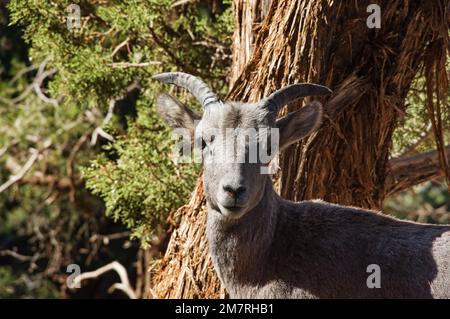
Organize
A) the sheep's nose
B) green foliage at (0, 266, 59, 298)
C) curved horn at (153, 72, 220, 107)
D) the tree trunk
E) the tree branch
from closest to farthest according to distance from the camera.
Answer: the sheep's nose, curved horn at (153, 72, 220, 107), the tree trunk, the tree branch, green foliage at (0, 266, 59, 298)

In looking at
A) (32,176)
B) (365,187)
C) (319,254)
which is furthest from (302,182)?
(32,176)

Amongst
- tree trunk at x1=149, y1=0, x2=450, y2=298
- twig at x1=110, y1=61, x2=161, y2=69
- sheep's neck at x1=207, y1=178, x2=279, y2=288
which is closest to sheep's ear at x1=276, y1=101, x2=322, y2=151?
sheep's neck at x1=207, y1=178, x2=279, y2=288

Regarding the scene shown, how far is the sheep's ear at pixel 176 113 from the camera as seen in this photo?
632cm

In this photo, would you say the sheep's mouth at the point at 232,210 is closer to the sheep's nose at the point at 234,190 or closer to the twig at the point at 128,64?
the sheep's nose at the point at 234,190

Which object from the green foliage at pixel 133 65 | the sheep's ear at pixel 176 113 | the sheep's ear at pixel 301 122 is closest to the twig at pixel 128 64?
the green foliage at pixel 133 65

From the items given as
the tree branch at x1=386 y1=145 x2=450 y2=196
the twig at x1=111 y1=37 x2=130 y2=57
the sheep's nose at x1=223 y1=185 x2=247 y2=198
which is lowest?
the sheep's nose at x1=223 y1=185 x2=247 y2=198

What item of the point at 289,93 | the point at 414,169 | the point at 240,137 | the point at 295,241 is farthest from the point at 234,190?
the point at 414,169

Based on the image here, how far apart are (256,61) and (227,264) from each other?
224 centimetres

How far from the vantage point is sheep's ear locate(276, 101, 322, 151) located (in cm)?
607

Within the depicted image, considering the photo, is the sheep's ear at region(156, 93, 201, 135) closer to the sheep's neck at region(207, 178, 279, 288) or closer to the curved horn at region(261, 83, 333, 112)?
the curved horn at region(261, 83, 333, 112)

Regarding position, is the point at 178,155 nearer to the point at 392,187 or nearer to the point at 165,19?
the point at 165,19

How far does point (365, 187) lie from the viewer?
781 cm

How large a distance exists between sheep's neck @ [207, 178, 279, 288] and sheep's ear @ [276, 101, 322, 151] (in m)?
0.38

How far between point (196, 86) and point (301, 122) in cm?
77
